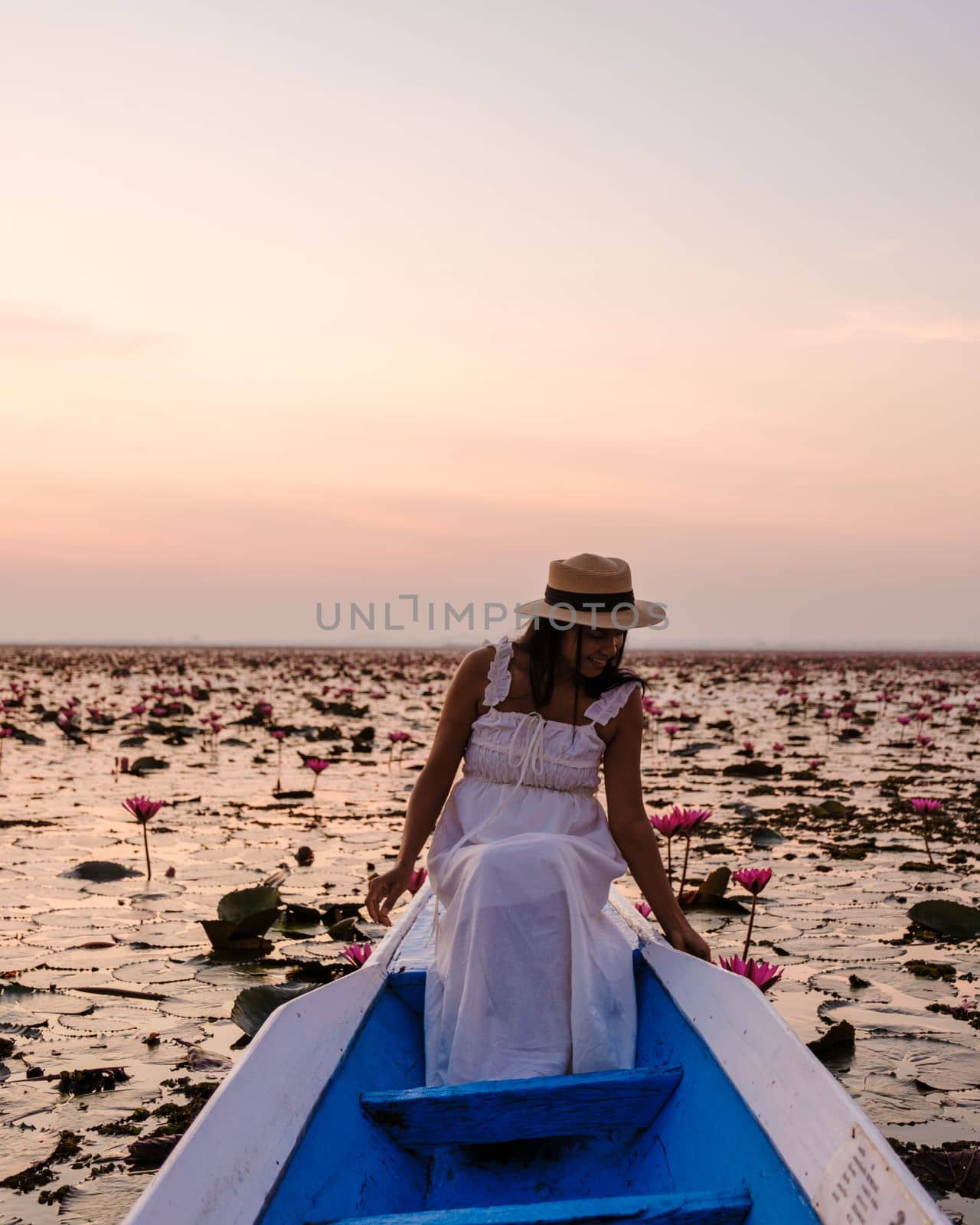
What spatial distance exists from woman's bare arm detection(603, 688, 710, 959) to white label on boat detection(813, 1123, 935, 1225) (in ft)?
4.19

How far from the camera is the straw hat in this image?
10.3 ft

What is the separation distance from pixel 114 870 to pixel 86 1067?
2.77 m

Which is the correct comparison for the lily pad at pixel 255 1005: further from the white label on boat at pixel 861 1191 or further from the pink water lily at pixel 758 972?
the white label on boat at pixel 861 1191

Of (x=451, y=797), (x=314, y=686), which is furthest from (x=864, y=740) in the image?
(x=314, y=686)

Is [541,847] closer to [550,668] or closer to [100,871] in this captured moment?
[550,668]

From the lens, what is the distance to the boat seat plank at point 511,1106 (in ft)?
8.14

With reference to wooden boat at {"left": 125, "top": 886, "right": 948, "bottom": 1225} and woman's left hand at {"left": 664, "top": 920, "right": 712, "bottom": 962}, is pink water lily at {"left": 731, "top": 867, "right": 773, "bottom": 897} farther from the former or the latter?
wooden boat at {"left": 125, "top": 886, "right": 948, "bottom": 1225}

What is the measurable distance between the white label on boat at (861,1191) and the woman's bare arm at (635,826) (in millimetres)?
1278

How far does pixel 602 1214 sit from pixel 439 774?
155 cm

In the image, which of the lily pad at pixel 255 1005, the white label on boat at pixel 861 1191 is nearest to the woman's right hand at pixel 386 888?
the lily pad at pixel 255 1005

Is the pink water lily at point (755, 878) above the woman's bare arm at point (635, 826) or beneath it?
beneath

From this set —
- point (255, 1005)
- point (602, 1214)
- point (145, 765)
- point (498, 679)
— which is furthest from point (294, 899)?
point (145, 765)

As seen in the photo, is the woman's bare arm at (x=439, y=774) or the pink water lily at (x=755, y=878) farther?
the pink water lily at (x=755, y=878)

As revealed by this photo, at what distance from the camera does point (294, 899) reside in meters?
5.59
